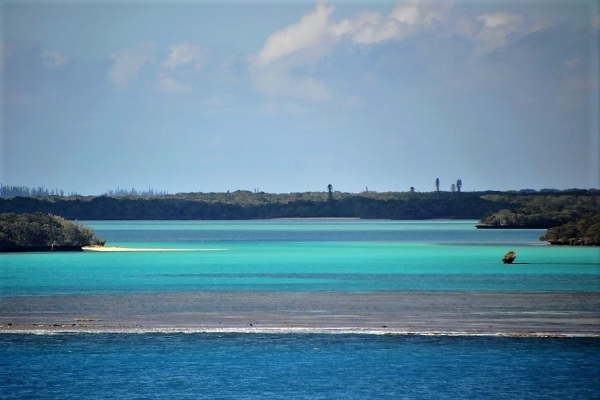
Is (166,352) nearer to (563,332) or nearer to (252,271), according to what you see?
(563,332)

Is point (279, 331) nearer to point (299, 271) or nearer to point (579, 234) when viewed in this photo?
point (299, 271)

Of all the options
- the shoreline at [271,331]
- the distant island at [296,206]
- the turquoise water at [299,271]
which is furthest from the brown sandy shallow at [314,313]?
the distant island at [296,206]

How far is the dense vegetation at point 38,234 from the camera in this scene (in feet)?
168

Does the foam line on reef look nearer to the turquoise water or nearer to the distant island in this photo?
the turquoise water

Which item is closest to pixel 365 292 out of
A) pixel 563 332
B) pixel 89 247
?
pixel 563 332

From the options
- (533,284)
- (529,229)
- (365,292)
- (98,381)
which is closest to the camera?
(98,381)

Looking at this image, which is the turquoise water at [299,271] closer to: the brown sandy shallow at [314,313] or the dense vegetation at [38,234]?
the brown sandy shallow at [314,313]

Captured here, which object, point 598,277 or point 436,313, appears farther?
point 598,277

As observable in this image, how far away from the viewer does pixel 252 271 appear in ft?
127

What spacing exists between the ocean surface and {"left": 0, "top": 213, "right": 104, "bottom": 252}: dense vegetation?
16.9 m

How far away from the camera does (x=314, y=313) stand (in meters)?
23.0

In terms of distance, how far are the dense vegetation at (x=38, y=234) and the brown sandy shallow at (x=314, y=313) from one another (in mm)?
25007

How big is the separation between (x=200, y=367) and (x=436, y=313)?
7.97 meters

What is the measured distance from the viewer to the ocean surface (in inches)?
609
